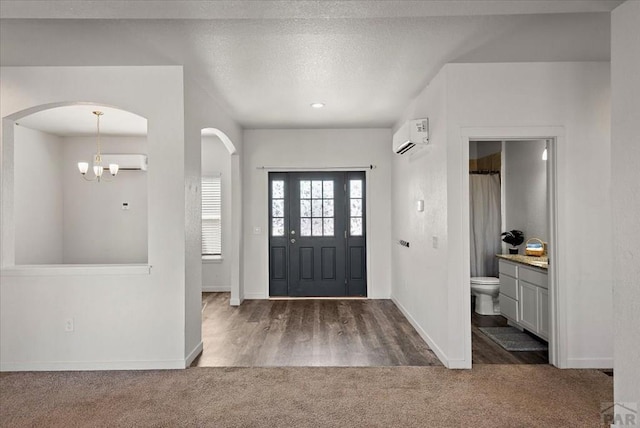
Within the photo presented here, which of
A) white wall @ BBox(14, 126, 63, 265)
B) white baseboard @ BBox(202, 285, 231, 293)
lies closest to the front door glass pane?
white baseboard @ BBox(202, 285, 231, 293)

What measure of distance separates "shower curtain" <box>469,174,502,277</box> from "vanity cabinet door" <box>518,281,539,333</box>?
1.28m

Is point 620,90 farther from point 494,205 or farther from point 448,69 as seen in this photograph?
point 494,205

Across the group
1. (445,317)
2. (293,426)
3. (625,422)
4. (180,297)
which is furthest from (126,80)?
(625,422)

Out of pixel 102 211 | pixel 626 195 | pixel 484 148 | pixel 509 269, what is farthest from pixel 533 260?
pixel 102 211

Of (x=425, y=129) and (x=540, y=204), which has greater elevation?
(x=425, y=129)

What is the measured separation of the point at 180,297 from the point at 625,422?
312cm

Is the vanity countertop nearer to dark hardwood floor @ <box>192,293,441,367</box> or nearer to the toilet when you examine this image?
the toilet

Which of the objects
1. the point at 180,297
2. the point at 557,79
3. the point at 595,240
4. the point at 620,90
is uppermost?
the point at 557,79

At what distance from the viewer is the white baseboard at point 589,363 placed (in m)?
3.46

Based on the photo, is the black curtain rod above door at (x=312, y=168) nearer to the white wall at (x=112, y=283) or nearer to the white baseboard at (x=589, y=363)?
the white wall at (x=112, y=283)

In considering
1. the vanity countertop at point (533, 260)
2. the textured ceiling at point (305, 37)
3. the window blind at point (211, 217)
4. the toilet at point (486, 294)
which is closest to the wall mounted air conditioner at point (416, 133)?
the textured ceiling at point (305, 37)

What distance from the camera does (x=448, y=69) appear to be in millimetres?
3500

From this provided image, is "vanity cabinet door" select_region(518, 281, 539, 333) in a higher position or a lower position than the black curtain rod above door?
lower

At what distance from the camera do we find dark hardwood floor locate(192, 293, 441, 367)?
370cm
